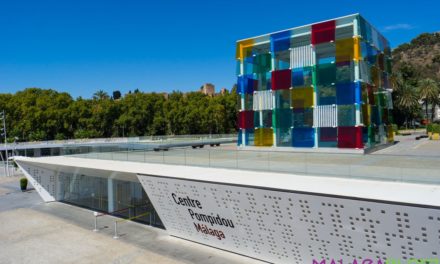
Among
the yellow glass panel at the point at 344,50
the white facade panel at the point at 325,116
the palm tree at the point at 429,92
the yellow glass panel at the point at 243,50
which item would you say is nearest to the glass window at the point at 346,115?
the white facade panel at the point at 325,116

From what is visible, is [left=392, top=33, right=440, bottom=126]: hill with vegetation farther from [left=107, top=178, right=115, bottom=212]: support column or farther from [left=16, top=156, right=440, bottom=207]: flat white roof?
[left=16, top=156, right=440, bottom=207]: flat white roof

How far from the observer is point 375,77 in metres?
26.7

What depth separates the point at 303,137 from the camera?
24.8 metres

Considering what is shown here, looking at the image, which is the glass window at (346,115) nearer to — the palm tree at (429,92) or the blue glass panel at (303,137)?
the blue glass panel at (303,137)

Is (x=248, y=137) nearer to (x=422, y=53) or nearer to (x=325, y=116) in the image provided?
(x=325, y=116)

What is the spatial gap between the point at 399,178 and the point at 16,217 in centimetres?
2423

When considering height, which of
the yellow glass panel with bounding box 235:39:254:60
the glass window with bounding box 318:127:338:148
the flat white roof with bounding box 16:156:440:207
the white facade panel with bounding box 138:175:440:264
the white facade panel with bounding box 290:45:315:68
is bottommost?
the white facade panel with bounding box 138:175:440:264

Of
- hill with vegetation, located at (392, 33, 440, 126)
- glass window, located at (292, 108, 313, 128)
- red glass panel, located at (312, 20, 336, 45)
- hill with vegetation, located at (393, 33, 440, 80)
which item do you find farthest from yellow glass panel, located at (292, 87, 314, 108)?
hill with vegetation, located at (393, 33, 440, 80)

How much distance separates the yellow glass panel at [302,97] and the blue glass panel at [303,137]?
1773mm

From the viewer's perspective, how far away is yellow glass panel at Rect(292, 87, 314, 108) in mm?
24562

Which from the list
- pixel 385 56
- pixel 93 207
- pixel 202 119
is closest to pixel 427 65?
pixel 202 119

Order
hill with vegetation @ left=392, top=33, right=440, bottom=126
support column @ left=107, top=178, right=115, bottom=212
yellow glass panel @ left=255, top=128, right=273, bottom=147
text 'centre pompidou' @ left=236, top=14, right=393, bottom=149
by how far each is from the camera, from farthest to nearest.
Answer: hill with vegetation @ left=392, top=33, right=440, bottom=126
yellow glass panel @ left=255, top=128, right=273, bottom=147
support column @ left=107, top=178, right=115, bottom=212
text 'centre pompidou' @ left=236, top=14, right=393, bottom=149

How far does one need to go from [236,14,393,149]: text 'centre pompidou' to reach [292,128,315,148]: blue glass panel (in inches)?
2.8

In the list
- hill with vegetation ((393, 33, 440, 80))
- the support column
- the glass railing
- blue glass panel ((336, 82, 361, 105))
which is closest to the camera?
the glass railing
